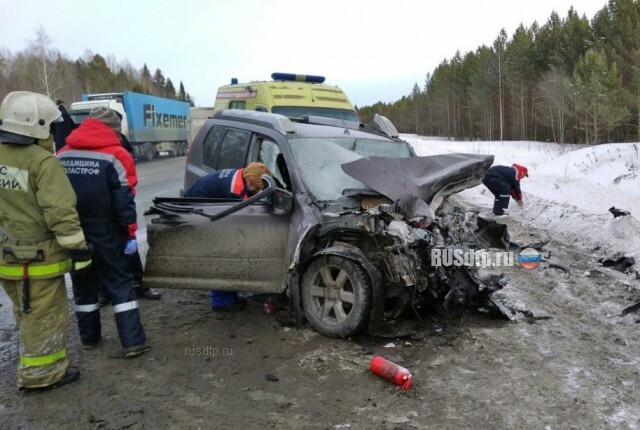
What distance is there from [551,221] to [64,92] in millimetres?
59464

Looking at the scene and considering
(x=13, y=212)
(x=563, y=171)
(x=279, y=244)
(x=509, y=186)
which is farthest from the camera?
(x=563, y=171)

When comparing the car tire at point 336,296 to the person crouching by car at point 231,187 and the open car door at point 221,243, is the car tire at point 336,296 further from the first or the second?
the person crouching by car at point 231,187

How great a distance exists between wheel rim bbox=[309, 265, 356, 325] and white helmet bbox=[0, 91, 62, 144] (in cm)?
216

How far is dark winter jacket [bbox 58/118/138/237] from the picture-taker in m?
3.48

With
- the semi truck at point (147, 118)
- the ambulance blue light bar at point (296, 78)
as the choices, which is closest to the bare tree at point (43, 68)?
the semi truck at point (147, 118)

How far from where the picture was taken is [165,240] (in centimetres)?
418

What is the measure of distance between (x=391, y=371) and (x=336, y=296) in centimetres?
79

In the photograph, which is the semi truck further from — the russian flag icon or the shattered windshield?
the russian flag icon

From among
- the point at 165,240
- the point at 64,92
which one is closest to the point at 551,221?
the point at 165,240

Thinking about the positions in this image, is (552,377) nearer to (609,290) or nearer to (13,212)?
(609,290)

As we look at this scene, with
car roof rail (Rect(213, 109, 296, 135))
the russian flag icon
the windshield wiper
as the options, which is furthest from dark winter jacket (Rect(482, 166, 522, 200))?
the windshield wiper

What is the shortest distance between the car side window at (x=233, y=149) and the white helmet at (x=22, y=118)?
2066 millimetres

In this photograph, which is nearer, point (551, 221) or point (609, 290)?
point (609, 290)

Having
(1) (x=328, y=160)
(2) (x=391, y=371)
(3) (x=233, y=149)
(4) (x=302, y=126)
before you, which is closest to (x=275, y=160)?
(1) (x=328, y=160)
